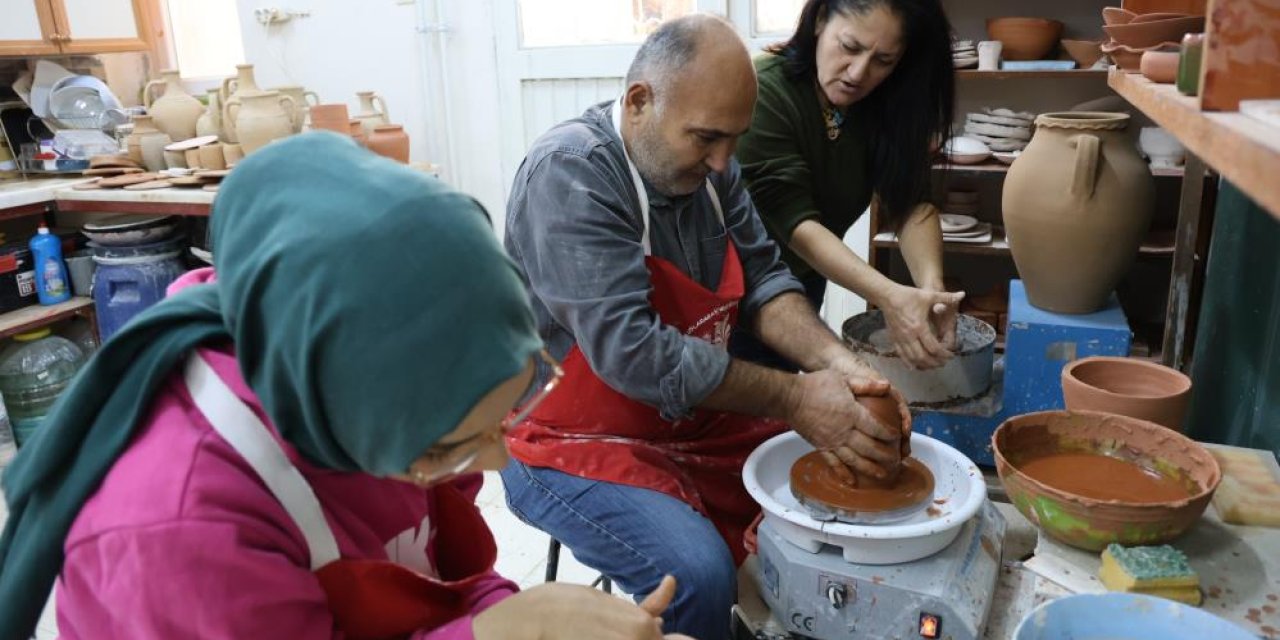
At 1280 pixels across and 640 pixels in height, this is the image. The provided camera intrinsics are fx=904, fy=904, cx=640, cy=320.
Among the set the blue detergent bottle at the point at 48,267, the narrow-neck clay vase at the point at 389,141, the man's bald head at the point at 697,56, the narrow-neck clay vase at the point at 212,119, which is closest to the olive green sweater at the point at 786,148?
the man's bald head at the point at 697,56

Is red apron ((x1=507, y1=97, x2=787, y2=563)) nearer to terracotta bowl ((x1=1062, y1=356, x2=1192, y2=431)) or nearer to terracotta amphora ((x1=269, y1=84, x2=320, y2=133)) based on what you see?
terracotta bowl ((x1=1062, y1=356, x2=1192, y2=431))

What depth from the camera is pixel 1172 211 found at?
12.4ft

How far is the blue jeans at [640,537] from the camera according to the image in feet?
4.90

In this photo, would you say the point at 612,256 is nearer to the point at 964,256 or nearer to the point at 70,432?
the point at 70,432

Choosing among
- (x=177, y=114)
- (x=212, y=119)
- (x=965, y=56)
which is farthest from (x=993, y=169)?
(x=177, y=114)

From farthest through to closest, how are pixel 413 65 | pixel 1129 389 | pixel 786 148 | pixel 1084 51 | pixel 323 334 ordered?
pixel 413 65 → pixel 1084 51 → pixel 786 148 → pixel 1129 389 → pixel 323 334

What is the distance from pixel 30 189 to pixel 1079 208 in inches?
163

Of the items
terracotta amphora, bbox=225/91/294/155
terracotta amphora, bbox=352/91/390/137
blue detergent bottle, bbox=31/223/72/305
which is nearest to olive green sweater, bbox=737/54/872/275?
terracotta amphora, bbox=352/91/390/137

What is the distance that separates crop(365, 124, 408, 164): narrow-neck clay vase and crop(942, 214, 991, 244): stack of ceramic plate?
243 centimetres

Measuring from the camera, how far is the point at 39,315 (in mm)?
3879

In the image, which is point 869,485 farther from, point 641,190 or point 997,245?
point 997,245

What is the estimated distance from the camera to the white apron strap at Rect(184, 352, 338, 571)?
86cm

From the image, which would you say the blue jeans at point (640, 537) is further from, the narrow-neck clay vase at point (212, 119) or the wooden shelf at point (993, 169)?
the narrow-neck clay vase at point (212, 119)

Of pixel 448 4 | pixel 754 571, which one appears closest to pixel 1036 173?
pixel 754 571
